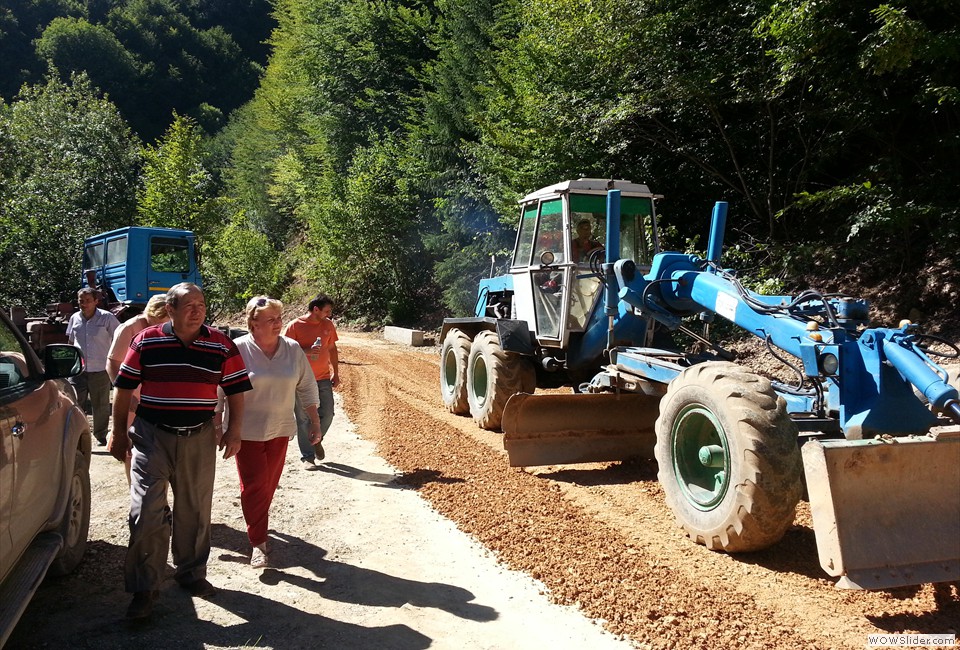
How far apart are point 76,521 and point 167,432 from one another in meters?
1.08

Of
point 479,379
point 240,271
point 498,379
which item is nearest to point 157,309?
point 498,379

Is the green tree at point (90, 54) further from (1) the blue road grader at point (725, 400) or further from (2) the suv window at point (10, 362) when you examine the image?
(2) the suv window at point (10, 362)

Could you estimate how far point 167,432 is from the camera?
12.0ft

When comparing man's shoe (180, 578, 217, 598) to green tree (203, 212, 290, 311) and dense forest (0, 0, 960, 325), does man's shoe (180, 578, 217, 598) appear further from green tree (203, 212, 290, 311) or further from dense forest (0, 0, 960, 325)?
green tree (203, 212, 290, 311)

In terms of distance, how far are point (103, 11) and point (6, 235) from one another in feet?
226

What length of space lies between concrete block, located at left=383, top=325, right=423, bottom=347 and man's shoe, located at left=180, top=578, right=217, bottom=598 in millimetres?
15354

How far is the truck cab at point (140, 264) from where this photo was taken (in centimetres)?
1939

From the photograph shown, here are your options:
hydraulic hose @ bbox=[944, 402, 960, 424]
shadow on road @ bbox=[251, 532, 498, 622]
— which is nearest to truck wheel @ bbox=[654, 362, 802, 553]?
hydraulic hose @ bbox=[944, 402, 960, 424]

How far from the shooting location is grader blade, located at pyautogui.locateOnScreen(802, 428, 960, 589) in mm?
3336

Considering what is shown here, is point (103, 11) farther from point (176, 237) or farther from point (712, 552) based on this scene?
point (712, 552)

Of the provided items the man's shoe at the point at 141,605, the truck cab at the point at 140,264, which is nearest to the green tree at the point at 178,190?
the truck cab at the point at 140,264

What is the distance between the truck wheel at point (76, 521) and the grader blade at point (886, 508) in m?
3.98

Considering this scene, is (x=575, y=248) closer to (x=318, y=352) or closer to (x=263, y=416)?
(x=318, y=352)

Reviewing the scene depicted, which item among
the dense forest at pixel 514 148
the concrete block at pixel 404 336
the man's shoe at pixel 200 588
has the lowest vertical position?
the man's shoe at pixel 200 588
